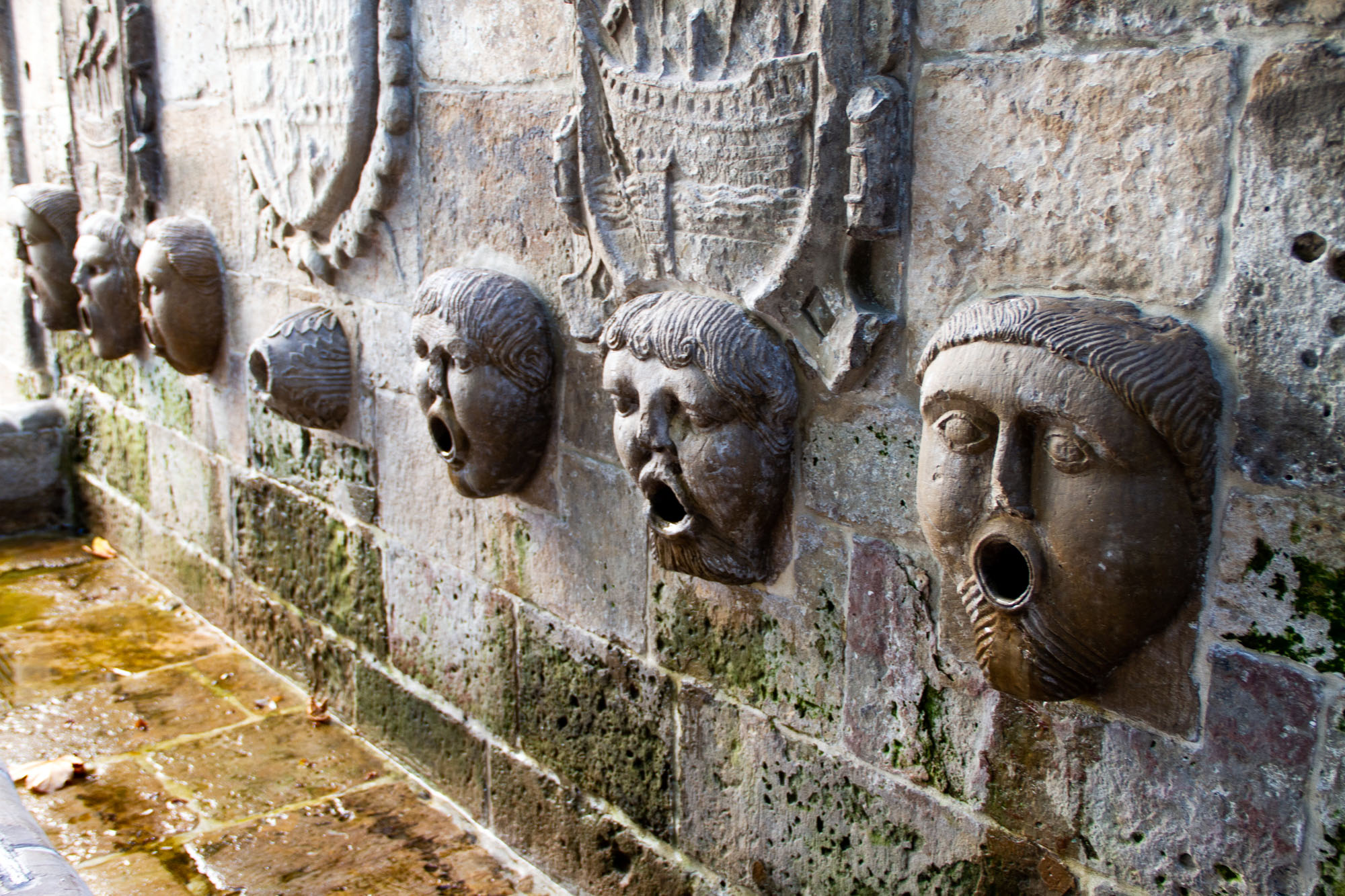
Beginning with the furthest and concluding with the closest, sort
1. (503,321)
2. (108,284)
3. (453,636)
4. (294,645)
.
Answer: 1. (108,284)
2. (294,645)
3. (453,636)
4. (503,321)

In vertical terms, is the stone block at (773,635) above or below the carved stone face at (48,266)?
below

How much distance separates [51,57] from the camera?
5.49 m

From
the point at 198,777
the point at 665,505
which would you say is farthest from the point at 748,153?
the point at 198,777

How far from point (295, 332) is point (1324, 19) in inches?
115

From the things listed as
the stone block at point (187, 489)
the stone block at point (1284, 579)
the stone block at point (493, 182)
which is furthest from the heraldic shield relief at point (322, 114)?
the stone block at point (1284, 579)

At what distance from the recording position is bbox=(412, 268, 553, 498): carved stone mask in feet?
8.91

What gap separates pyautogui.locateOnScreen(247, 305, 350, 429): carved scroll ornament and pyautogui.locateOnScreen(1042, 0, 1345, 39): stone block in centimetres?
249

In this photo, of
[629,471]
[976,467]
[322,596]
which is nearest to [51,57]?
[322,596]

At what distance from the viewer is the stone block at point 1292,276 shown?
4.65 feet

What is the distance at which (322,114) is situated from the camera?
340 cm

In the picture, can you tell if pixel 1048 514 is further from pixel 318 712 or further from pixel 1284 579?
pixel 318 712

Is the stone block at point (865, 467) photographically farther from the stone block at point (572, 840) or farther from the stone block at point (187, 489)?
the stone block at point (187, 489)

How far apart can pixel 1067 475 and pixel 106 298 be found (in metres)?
4.52

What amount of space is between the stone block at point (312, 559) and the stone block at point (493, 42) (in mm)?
1482
